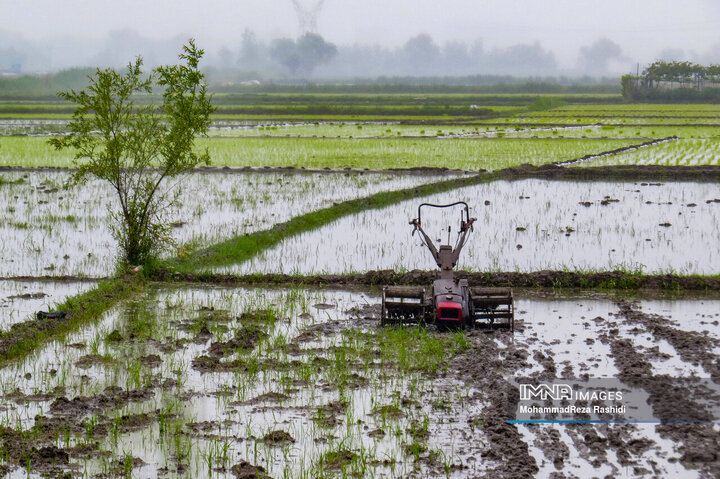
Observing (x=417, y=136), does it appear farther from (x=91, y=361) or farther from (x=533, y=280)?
(x=91, y=361)

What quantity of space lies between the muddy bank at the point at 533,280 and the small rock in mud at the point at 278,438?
4.05 m

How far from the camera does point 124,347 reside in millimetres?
6461

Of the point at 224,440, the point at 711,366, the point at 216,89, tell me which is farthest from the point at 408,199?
the point at 216,89

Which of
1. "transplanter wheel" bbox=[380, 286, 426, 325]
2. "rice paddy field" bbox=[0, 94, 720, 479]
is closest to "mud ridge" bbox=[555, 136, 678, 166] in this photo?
"rice paddy field" bbox=[0, 94, 720, 479]

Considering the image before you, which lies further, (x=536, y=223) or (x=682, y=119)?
(x=682, y=119)

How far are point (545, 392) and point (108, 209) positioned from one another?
646 centimetres

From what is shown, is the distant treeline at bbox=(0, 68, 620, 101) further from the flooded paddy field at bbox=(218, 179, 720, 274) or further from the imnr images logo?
the imnr images logo

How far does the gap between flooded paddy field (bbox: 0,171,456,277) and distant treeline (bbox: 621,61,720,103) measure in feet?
140

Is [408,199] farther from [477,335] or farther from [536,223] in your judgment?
[477,335]

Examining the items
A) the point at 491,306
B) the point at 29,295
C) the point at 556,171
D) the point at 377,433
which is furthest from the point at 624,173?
the point at 377,433

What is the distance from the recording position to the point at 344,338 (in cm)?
661

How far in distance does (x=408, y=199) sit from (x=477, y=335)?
26.8 feet

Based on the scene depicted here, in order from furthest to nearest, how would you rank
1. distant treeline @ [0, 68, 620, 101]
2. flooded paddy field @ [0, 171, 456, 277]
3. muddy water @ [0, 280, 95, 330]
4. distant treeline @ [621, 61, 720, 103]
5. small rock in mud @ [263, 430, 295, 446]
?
distant treeline @ [0, 68, 620, 101] < distant treeline @ [621, 61, 720, 103] < flooded paddy field @ [0, 171, 456, 277] < muddy water @ [0, 280, 95, 330] < small rock in mud @ [263, 430, 295, 446]

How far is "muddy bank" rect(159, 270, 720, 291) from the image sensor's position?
8430mm
